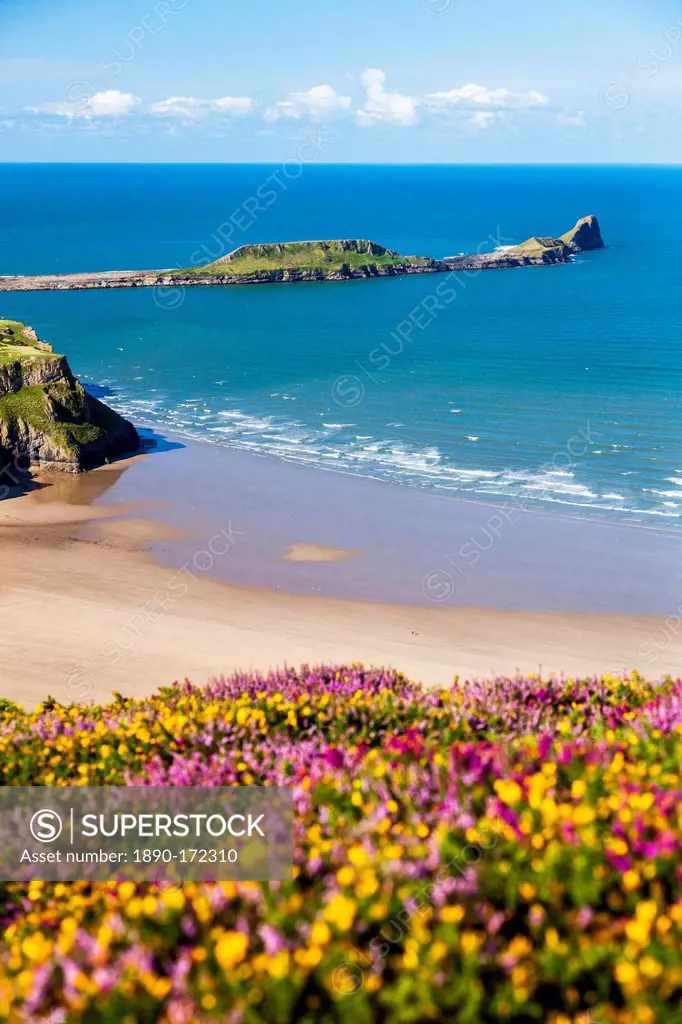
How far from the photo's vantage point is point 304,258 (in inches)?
4031

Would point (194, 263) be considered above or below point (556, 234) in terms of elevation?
below

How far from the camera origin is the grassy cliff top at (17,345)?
3966 cm

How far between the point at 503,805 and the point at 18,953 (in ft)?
11.8

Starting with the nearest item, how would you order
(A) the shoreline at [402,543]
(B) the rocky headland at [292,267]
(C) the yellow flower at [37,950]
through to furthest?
(C) the yellow flower at [37,950] < (A) the shoreline at [402,543] < (B) the rocky headland at [292,267]

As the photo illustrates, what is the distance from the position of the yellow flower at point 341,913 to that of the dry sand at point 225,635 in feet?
→ 42.9

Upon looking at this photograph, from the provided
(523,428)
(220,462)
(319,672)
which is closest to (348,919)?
(319,672)

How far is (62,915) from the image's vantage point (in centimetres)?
746

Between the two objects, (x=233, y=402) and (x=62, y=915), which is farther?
(x=233, y=402)

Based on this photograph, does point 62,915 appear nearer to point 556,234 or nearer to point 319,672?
point 319,672

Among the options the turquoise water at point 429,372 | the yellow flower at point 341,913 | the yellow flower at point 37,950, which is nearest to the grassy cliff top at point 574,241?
the turquoise water at point 429,372

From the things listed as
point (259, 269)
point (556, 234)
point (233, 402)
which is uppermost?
point (556, 234)

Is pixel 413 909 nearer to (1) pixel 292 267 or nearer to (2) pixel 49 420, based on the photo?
(2) pixel 49 420

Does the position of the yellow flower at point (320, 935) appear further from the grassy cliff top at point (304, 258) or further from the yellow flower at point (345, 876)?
the grassy cliff top at point (304, 258)

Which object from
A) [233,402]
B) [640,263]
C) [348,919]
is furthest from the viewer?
[640,263]
